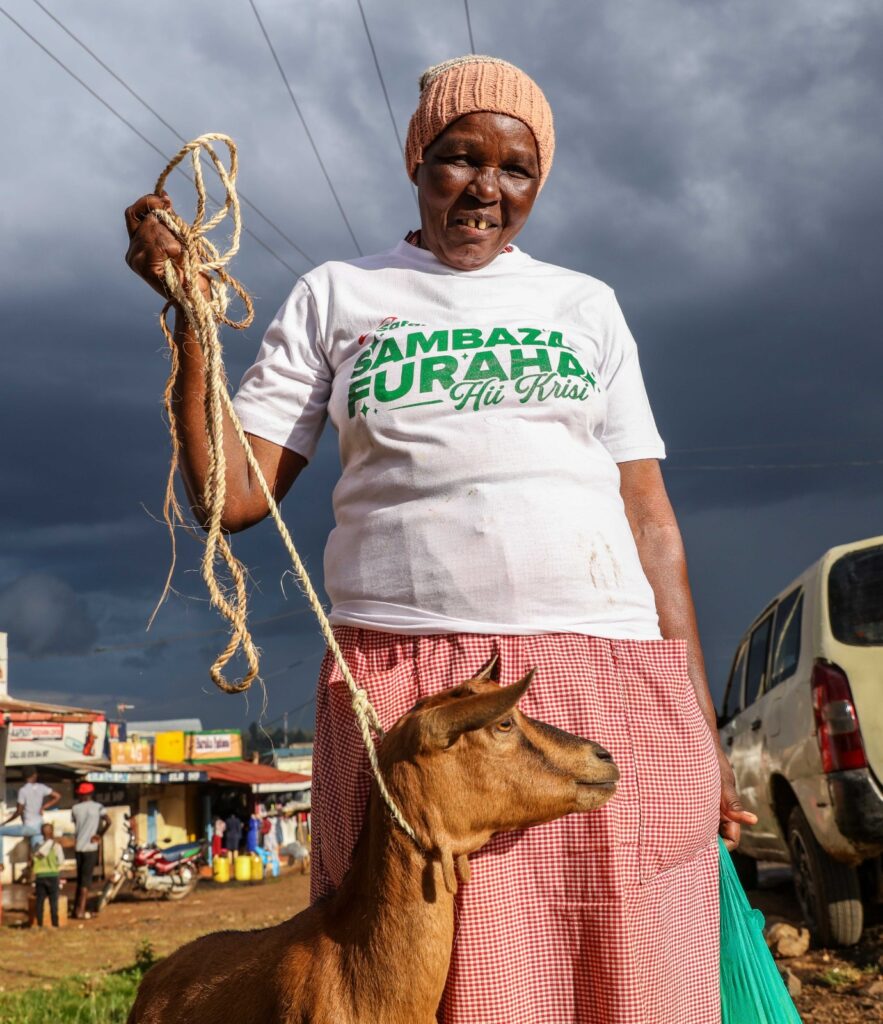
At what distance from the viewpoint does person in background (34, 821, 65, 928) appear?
722 inches

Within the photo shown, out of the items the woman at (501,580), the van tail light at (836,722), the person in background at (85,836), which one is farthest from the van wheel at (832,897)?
the person in background at (85,836)

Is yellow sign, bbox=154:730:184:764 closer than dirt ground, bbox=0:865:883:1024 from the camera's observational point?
No

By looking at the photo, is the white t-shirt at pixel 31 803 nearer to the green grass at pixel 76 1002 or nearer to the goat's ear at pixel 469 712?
the green grass at pixel 76 1002

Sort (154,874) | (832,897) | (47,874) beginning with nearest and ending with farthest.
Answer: (832,897) → (47,874) → (154,874)

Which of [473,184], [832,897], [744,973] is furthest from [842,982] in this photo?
[473,184]

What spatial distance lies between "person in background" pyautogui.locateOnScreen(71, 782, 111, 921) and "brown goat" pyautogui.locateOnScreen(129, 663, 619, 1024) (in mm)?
19071

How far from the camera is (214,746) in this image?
131 ft

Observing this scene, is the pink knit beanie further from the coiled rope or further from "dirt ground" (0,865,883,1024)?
"dirt ground" (0,865,883,1024)

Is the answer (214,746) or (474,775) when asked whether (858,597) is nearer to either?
(474,775)

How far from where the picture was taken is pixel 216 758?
39.8 meters

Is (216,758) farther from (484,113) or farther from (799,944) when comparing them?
(484,113)

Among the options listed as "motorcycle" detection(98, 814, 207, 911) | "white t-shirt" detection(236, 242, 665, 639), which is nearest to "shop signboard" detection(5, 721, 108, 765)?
"motorcycle" detection(98, 814, 207, 911)

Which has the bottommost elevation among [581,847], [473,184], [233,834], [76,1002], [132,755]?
[76,1002]

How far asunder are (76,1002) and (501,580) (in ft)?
22.2
